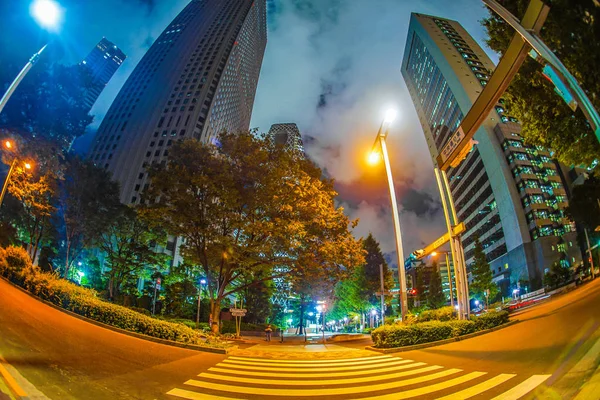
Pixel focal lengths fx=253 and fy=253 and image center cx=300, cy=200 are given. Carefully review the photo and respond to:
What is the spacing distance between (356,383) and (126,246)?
106ft

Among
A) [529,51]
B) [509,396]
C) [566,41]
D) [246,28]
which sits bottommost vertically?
[509,396]

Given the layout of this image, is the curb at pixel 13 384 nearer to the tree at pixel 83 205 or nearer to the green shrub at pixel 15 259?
the green shrub at pixel 15 259

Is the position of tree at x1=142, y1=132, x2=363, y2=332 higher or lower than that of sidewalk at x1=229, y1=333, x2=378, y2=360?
higher

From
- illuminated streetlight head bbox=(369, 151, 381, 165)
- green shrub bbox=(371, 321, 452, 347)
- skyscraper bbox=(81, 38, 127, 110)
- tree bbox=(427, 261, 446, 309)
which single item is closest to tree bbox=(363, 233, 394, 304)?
tree bbox=(427, 261, 446, 309)

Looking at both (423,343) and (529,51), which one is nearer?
(529,51)

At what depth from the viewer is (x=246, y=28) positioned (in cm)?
10744

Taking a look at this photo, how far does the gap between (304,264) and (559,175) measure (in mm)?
80035

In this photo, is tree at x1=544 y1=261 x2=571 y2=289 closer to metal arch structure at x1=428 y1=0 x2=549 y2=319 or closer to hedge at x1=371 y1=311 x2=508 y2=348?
hedge at x1=371 y1=311 x2=508 y2=348

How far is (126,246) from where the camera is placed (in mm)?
29828

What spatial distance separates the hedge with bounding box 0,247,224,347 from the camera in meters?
10.8

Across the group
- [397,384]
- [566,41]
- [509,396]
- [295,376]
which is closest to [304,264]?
[295,376]

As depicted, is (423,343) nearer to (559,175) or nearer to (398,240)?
(398,240)

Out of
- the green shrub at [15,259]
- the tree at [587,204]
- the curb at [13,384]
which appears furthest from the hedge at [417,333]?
the tree at [587,204]

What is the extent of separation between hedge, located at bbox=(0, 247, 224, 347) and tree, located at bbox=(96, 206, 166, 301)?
46.1 ft
